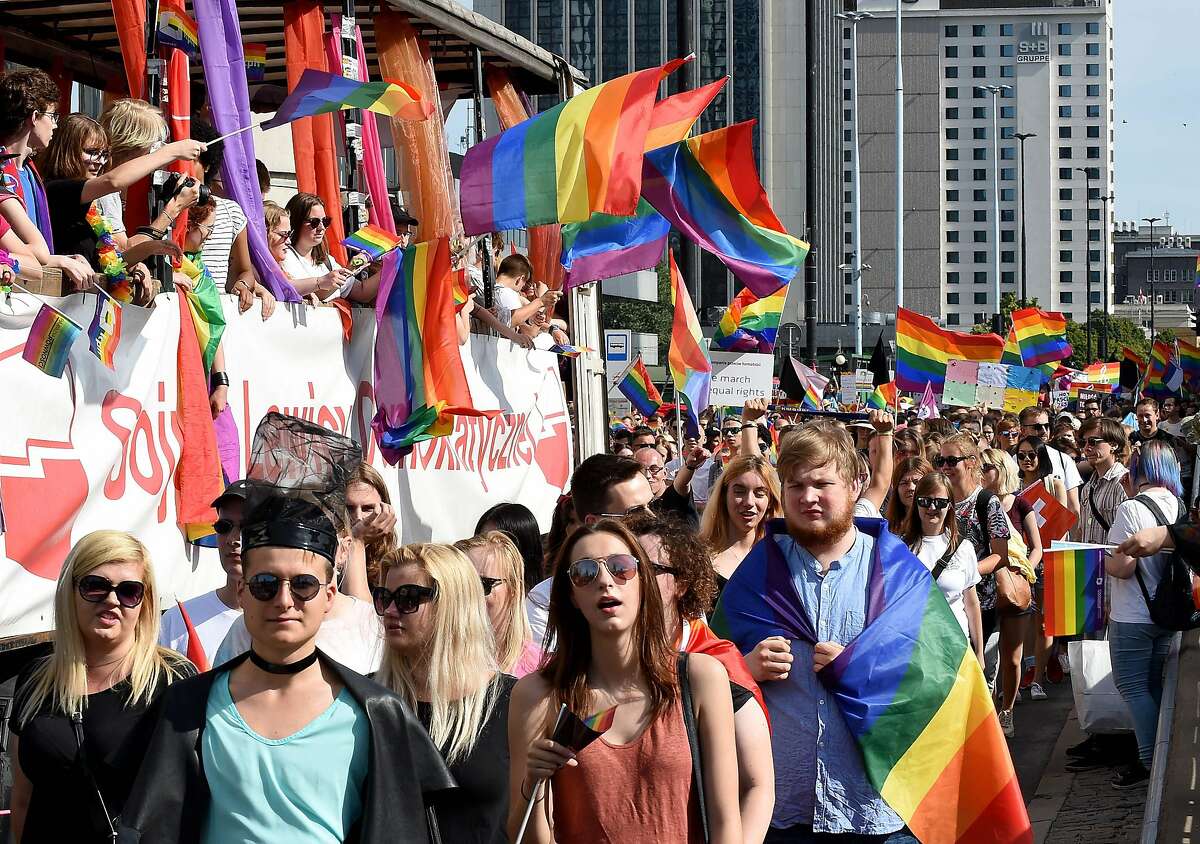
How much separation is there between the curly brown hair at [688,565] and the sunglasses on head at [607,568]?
1.47ft

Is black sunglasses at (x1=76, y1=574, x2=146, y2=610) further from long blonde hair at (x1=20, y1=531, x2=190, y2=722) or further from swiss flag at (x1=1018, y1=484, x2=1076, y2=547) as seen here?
swiss flag at (x1=1018, y1=484, x2=1076, y2=547)

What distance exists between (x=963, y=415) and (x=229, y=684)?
15503 mm

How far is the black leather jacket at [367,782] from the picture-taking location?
304 cm

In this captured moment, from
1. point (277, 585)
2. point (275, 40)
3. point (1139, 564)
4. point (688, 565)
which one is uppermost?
point (275, 40)

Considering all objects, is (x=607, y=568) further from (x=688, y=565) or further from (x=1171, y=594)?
(x=1171, y=594)

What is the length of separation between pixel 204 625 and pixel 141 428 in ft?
4.05

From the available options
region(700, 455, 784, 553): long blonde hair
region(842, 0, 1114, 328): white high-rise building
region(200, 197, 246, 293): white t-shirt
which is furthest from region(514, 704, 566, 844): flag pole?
region(842, 0, 1114, 328): white high-rise building

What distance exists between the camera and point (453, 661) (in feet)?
12.6

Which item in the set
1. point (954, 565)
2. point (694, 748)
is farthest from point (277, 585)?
point (954, 565)

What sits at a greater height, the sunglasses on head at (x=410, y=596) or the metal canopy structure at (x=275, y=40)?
the metal canopy structure at (x=275, y=40)

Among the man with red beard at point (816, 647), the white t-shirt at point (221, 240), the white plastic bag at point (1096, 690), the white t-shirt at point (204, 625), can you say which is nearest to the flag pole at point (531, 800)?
the man with red beard at point (816, 647)

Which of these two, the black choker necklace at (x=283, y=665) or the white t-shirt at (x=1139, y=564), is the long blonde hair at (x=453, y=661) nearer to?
the black choker necklace at (x=283, y=665)

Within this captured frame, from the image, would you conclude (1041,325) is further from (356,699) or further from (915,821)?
(356,699)

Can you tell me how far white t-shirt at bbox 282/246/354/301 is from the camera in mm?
7738
